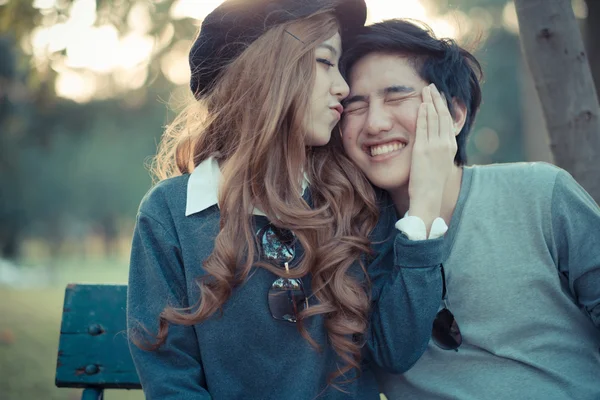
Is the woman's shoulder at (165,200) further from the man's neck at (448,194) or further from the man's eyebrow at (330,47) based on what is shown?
the man's neck at (448,194)

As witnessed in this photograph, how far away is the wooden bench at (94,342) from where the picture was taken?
10.0ft

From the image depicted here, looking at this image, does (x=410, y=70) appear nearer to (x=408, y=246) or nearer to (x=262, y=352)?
(x=408, y=246)

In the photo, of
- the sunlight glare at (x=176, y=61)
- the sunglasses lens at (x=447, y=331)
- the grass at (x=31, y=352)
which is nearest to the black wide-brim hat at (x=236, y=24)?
the sunlight glare at (x=176, y=61)

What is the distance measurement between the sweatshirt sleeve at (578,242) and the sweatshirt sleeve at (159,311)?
1.48 meters

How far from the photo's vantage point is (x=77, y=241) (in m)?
40.9

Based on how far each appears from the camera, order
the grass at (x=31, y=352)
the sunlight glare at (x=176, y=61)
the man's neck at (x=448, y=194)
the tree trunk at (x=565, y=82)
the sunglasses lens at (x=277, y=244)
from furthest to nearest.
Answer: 1. the grass at (x=31, y=352)
2. the sunlight glare at (x=176, y=61)
3. the tree trunk at (x=565, y=82)
4. the man's neck at (x=448, y=194)
5. the sunglasses lens at (x=277, y=244)

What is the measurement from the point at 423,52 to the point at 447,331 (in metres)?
1.19

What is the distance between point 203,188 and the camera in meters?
2.72

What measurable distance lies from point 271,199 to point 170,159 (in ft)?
2.19

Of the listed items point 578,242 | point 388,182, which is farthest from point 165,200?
point 578,242

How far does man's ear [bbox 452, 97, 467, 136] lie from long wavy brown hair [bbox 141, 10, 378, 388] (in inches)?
21.7

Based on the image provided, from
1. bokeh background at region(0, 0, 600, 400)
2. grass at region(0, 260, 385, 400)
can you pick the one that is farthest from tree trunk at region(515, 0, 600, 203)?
grass at region(0, 260, 385, 400)

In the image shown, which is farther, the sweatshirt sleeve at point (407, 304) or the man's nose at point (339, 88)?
the man's nose at point (339, 88)

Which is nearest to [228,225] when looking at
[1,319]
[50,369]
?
[50,369]
